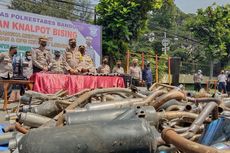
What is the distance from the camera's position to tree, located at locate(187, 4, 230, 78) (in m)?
35.9

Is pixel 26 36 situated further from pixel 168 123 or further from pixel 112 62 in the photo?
pixel 168 123

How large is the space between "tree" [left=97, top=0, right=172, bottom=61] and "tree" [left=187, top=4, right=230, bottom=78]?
1753 centimetres

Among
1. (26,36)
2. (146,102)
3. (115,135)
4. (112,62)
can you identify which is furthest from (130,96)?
(112,62)

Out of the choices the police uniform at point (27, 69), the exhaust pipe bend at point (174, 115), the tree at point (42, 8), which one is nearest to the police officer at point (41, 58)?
the police uniform at point (27, 69)

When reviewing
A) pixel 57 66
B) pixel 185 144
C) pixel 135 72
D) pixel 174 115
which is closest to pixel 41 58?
pixel 57 66

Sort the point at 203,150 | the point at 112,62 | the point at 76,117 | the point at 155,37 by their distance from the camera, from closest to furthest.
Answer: the point at 203,150 → the point at 76,117 → the point at 112,62 → the point at 155,37

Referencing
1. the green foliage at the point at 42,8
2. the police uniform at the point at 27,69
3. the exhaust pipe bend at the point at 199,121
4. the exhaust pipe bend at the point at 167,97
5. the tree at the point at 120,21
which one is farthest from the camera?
the green foliage at the point at 42,8

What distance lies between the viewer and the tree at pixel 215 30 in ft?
118

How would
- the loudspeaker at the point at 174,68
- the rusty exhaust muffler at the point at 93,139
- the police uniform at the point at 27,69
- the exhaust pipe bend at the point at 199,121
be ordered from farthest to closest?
the loudspeaker at the point at 174,68
the police uniform at the point at 27,69
the exhaust pipe bend at the point at 199,121
the rusty exhaust muffler at the point at 93,139

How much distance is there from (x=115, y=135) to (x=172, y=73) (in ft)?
68.6

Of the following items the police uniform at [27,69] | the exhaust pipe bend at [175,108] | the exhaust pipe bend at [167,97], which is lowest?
the exhaust pipe bend at [175,108]

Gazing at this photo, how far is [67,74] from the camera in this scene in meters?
9.76

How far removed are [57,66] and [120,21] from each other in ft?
27.4

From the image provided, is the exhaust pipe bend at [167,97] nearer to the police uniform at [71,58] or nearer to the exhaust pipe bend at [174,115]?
the exhaust pipe bend at [174,115]
